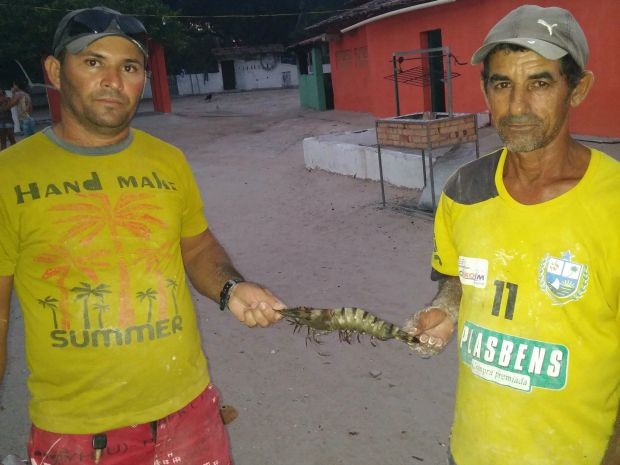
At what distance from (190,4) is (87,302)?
171 ft

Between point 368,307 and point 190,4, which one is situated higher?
point 190,4

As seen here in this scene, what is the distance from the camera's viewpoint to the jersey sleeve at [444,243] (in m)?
2.32

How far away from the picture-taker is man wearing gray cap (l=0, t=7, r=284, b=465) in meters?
2.27

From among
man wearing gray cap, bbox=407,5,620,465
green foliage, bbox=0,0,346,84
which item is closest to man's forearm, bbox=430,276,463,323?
man wearing gray cap, bbox=407,5,620,465

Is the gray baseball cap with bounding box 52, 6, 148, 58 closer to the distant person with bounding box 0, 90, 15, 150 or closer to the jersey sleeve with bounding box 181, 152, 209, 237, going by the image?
the jersey sleeve with bounding box 181, 152, 209, 237

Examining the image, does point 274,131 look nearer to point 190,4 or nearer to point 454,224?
point 454,224

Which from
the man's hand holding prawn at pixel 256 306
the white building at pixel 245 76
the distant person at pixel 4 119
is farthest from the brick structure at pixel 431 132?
the white building at pixel 245 76

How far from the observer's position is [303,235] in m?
9.24

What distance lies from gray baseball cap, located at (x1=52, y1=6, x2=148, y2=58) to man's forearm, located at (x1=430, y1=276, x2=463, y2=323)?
1.65 m

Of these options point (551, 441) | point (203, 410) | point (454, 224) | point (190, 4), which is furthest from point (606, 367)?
point (190, 4)

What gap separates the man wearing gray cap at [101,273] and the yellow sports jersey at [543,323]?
1.17 meters

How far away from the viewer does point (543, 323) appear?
1941 millimetres

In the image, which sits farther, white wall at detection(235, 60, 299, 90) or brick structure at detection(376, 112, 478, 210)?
white wall at detection(235, 60, 299, 90)

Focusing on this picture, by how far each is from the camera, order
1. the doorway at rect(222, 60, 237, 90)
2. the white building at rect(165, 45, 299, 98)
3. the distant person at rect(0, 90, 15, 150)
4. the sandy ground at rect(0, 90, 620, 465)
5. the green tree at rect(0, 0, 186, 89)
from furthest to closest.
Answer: the doorway at rect(222, 60, 237, 90), the white building at rect(165, 45, 299, 98), the green tree at rect(0, 0, 186, 89), the distant person at rect(0, 90, 15, 150), the sandy ground at rect(0, 90, 620, 465)
